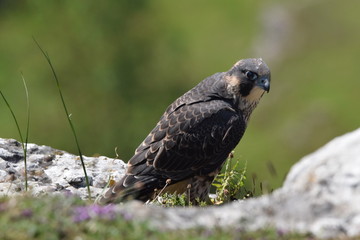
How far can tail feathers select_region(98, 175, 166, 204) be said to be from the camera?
7653 mm

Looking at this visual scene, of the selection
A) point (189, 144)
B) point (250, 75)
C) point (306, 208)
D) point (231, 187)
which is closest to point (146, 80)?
point (250, 75)

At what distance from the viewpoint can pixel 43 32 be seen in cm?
3238

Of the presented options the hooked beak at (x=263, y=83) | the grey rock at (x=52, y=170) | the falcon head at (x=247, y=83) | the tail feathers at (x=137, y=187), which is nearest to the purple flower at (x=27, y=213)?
the grey rock at (x=52, y=170)

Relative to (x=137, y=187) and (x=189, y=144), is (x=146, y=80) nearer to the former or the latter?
(x=189, y=144)

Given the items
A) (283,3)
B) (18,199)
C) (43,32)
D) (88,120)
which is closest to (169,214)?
(18,199)

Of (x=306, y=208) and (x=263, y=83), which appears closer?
(x=306, y=208)

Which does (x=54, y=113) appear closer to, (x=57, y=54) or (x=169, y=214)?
(x=57, y=54)

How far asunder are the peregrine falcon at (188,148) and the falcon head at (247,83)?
0.07ft

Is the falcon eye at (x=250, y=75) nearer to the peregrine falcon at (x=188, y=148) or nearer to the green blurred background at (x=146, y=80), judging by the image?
the peregrine falcon at (x=188, y=148)

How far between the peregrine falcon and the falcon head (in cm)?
2

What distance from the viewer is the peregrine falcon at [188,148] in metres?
7.99

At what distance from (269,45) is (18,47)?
1125 centimetres

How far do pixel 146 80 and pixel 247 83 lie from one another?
1969 centimetres

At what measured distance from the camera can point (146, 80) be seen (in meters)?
28.2
